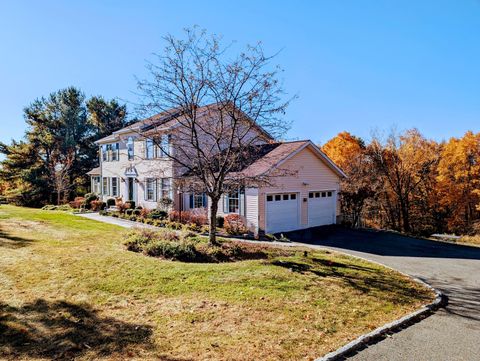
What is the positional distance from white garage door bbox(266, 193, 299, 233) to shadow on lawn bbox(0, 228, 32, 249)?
38.1ft

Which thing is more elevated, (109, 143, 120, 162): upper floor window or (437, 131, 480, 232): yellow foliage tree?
(109, 143, 120, 162): upper floor window

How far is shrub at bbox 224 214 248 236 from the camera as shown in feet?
59.4

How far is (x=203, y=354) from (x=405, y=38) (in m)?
14.3

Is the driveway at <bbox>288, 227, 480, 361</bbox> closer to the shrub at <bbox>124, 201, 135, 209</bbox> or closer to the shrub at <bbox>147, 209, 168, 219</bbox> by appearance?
the shrub at <bbox>147, 209, 168, 219</bbox>

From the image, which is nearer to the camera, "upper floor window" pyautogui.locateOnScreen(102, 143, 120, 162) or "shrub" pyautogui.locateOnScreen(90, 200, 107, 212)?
"shrub" pyautogui.locateOnScreen(90, 200, 107, 212)

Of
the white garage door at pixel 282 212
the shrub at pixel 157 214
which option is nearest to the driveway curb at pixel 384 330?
the white garage door at pixel 282 212

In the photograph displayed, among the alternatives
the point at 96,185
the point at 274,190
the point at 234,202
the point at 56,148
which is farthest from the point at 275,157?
the point at 56,148

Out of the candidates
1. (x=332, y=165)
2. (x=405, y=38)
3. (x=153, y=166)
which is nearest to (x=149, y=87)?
(x=405, y=38)

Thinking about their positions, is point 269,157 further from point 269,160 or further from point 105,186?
point 105,186

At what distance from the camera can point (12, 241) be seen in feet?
38.4

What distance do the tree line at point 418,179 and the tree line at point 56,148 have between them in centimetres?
2757

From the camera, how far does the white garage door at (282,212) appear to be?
1827cm

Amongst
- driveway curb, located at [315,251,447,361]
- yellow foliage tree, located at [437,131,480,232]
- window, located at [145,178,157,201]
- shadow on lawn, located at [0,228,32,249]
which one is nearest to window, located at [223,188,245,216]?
window, located at [145,178,157,201]

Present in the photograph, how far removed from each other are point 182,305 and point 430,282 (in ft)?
25.7
